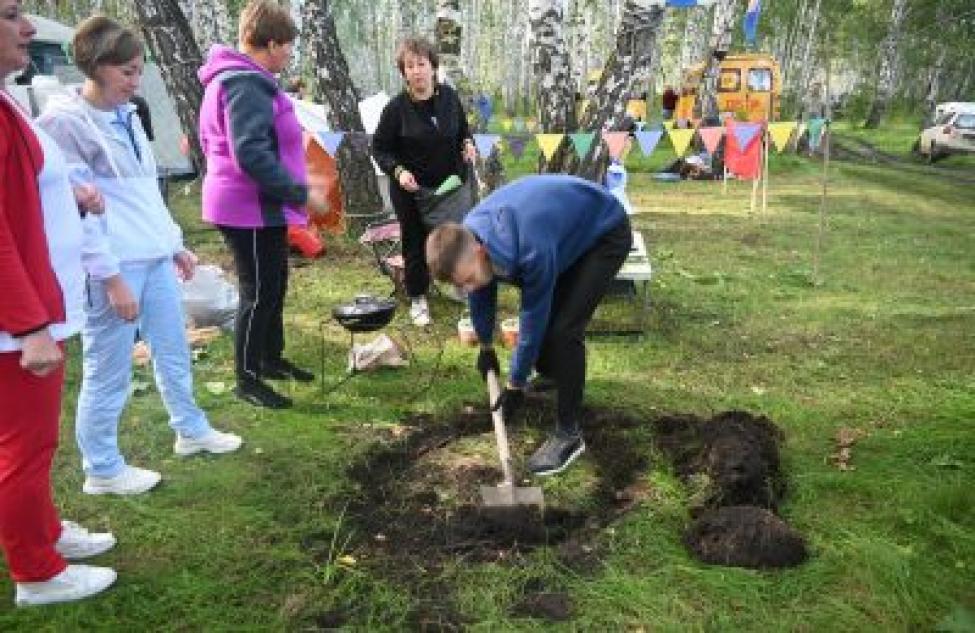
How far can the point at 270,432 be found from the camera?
4.16 meters

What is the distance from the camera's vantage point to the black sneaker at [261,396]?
4426 mm

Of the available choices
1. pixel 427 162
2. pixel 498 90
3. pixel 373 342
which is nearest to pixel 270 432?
pixel 373 342

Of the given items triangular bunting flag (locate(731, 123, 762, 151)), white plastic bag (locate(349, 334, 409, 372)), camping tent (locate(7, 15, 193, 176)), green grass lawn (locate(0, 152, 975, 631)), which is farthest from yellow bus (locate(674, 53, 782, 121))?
white plastic bag (locate(349, 334, 409, 372))

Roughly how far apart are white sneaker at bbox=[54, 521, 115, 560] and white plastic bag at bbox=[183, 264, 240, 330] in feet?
9.43

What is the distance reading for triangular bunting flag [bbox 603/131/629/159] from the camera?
699 cm

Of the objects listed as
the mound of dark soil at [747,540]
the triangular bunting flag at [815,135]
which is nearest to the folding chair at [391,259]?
the mound of dark soil at [747,540]

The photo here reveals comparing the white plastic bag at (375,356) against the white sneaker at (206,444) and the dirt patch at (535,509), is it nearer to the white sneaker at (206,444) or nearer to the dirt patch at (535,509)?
the dirt patch at (535,509)

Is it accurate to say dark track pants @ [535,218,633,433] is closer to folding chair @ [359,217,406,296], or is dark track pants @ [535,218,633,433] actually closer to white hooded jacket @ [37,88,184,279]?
white hooded jacket @ [37,88,184,279]

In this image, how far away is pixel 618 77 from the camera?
6.96m

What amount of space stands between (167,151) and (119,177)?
925cm

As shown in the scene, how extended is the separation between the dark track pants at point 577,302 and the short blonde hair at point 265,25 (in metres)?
1.86

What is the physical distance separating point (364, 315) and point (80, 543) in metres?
1.80

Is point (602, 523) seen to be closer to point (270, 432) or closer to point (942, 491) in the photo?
point (942, 491)

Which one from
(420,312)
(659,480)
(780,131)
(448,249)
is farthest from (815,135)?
(448,249)
